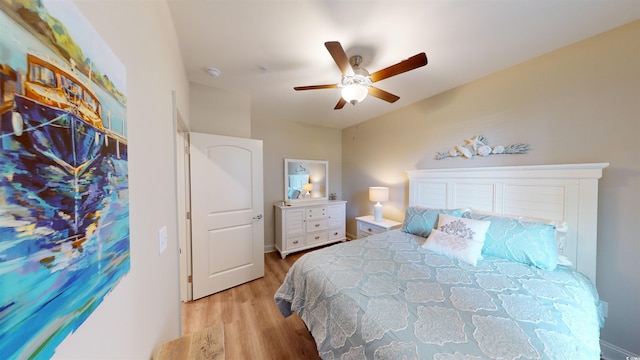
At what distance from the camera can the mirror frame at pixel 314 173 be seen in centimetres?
355

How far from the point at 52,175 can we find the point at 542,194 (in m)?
2.86

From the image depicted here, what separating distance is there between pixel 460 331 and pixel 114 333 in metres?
1.32

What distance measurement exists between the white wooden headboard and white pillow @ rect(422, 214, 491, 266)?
1.64ft

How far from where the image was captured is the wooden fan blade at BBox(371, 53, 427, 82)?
1.32 metres

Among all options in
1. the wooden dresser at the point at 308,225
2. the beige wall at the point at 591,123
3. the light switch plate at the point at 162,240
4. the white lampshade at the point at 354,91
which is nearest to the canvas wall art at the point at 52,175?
the light switch plate at the point at 162,240

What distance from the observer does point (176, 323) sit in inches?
51.9

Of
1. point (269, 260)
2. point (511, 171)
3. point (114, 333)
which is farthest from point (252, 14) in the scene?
point (269, 260)

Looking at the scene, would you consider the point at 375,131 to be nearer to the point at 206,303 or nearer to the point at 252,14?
the point at 252,14

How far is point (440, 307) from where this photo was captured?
107 centimetres

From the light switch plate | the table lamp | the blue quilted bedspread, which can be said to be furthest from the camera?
the table lamp

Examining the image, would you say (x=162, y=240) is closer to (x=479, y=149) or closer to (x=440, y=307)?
(x=440, y=307)

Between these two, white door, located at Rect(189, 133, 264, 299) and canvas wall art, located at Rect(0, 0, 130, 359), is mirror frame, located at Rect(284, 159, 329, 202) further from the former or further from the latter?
canvas wall art, located at Rect(0, 0, 130, 359)

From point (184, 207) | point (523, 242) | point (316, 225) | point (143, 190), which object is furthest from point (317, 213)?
point (143, 190)

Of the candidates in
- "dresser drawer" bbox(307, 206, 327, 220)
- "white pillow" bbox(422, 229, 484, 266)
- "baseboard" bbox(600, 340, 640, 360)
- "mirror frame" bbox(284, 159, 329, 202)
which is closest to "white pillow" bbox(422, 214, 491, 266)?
"white pillow" bbox(422, 229, 484, 266)
